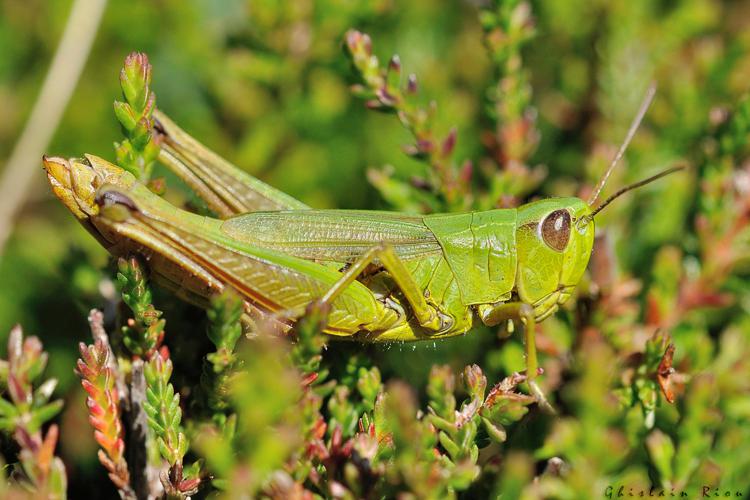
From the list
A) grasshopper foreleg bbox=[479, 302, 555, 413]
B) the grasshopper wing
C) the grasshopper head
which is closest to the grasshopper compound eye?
the grasshopper head

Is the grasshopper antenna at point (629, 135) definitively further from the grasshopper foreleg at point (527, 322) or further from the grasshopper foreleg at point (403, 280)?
the grasshopper foreleg at point (403, 280)

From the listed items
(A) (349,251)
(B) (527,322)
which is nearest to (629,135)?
(B) (527,322)

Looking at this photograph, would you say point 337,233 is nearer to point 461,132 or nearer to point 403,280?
point 403,280

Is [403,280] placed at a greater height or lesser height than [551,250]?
lesser

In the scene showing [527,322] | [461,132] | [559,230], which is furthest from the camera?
[461,132]

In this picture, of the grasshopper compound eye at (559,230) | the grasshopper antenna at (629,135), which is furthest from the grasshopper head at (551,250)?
the grasshopper antenna at (629,135)

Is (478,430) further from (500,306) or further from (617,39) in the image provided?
(617,39)
